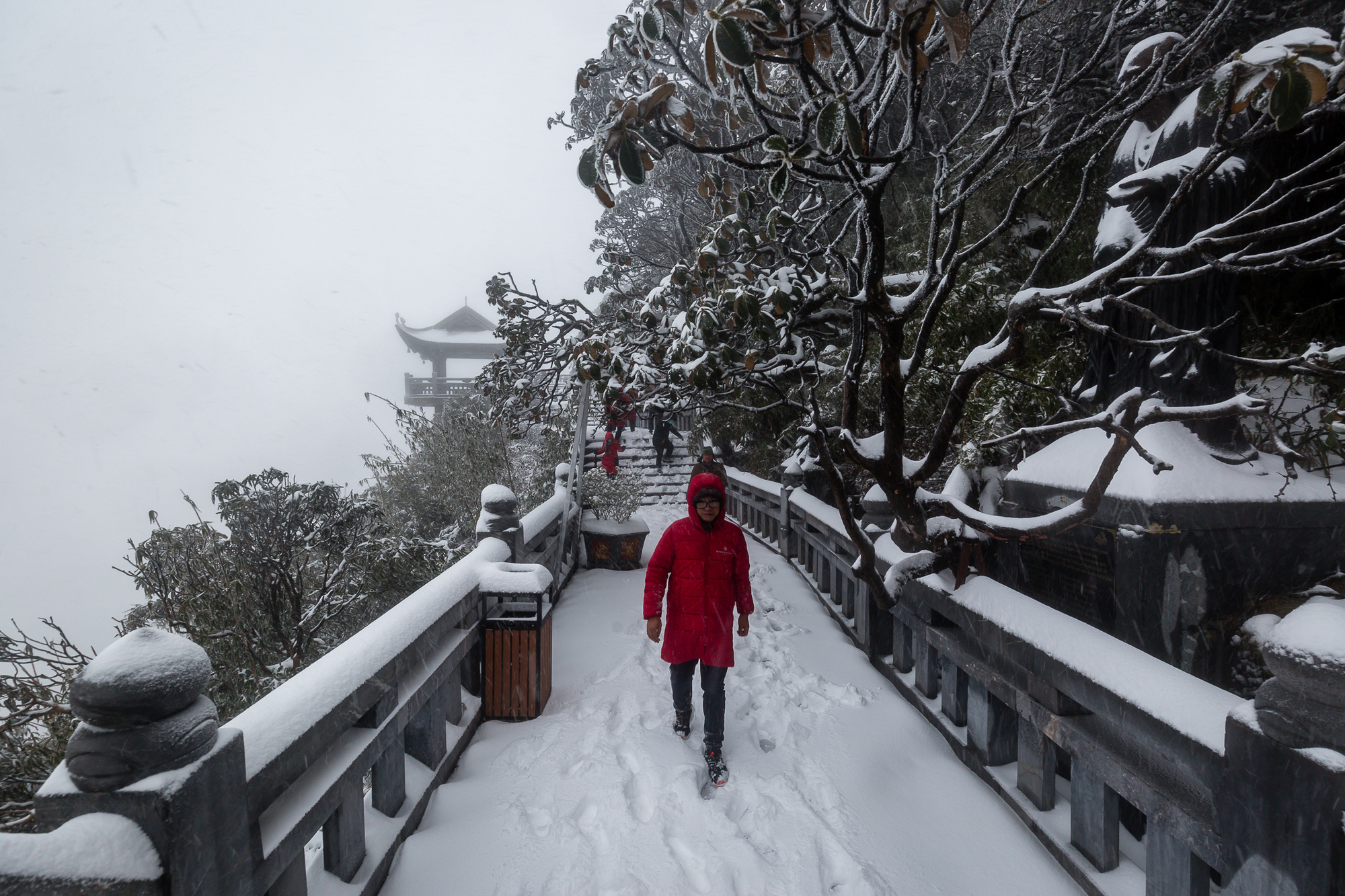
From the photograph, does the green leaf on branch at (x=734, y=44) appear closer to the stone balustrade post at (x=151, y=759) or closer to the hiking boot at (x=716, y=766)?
the stone balustrade post at (x=151, y=759)

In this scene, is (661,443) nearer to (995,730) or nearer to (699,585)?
(699,585)

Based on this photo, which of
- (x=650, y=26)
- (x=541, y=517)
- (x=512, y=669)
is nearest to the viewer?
(x=650, y=26)

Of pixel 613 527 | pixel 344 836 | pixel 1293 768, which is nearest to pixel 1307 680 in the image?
pixel 1293 768

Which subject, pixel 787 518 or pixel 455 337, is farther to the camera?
pixel 455 337

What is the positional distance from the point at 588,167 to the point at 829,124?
913 mm

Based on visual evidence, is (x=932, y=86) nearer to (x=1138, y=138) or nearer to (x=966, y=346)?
(x=966, y=346)

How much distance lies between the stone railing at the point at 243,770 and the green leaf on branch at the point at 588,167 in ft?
6.32

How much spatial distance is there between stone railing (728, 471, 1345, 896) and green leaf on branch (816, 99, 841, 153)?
5.92ft

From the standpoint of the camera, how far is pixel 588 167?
240cm

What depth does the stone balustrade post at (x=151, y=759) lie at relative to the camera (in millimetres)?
1209

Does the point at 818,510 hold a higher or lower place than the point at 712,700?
higher

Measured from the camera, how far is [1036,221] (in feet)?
16.9

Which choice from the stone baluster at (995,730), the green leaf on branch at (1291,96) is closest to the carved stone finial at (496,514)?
the stone baluster at (995,730)

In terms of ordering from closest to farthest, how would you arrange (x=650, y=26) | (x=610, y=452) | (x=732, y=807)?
1. (x=732, y=807)
2. (x=650, y=26)
3. (x=610, y=452)
